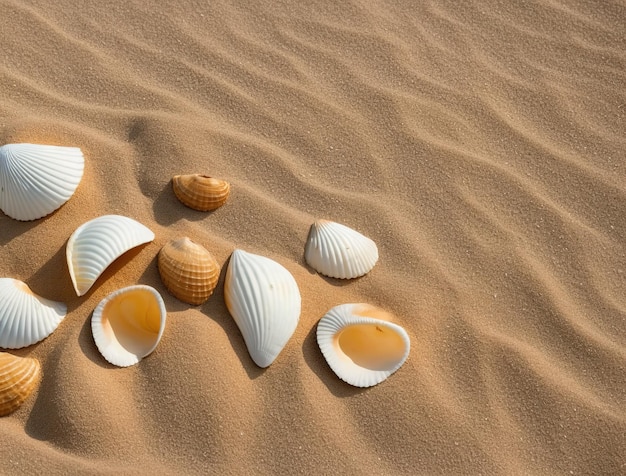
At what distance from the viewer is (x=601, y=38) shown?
3.07m

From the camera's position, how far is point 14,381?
6.62 feet

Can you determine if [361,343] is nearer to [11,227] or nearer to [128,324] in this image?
[128,324]

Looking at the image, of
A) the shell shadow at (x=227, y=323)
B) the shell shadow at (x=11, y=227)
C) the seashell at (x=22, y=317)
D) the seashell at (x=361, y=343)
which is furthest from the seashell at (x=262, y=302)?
the shell shadow at (x=11, y=227)

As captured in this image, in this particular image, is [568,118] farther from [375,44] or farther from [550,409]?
[550,409]

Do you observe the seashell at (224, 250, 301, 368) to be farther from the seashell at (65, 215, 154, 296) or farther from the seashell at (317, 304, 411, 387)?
the seashell at (65, 215, 154, 296)

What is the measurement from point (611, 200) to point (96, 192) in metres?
1.93

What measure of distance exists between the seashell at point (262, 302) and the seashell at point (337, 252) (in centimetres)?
→ 13

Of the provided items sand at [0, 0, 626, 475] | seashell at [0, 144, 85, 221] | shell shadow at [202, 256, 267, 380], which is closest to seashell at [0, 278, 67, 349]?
sand at [0, 0, 626, 475]

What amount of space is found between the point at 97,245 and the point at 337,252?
0.78 metres

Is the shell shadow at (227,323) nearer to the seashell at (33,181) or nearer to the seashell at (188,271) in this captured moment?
the seashell at (188,271)

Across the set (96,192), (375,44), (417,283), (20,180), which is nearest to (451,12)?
(375,44)

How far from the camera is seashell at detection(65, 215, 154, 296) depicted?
7.13ft

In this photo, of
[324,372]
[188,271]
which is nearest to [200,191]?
[188,271]

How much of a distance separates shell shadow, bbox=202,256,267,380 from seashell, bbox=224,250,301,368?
2cm
